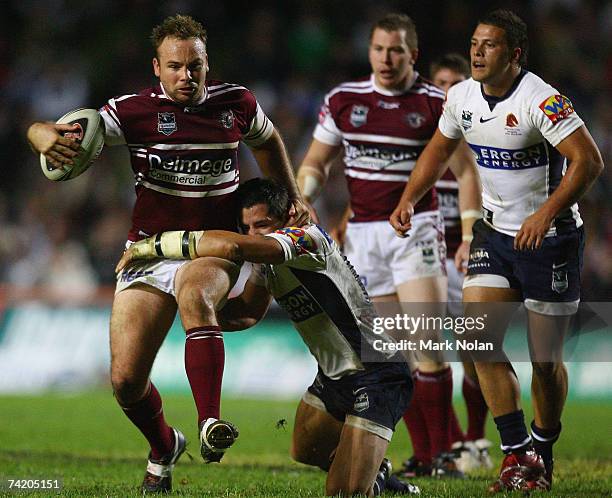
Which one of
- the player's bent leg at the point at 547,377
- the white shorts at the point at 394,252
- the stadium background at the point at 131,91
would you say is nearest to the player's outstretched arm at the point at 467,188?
the white shorts at the point at 394,252

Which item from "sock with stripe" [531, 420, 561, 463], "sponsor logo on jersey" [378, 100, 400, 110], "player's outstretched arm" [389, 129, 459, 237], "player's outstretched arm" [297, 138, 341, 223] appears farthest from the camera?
"player's outstretched arm" [297, 138, 341, 223]

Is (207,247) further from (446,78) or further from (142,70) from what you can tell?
(142,70)

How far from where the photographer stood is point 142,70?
617 inches

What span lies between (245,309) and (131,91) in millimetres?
10265

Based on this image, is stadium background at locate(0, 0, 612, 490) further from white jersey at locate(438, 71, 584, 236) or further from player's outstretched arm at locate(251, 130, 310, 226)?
player's outstretched arm at locate(251, 130, 310, 226)

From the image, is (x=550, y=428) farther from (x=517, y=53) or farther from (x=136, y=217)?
(x=136, y=217)

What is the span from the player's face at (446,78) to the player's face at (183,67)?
2.72 m

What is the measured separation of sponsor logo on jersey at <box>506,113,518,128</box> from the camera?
19.2ft

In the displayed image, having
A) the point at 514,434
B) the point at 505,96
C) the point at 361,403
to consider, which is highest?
the point at 505,96

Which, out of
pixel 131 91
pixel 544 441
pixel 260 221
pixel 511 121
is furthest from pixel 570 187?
pixel 131 91

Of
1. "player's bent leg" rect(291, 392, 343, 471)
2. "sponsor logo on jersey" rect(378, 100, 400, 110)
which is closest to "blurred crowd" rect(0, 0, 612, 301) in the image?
"sponsor logo on jersey" rect(378, 100, 400, 110)

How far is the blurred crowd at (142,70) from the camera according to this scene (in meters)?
14.3

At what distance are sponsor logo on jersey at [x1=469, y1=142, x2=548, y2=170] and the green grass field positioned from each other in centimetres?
176

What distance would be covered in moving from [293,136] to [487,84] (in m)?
8.58
